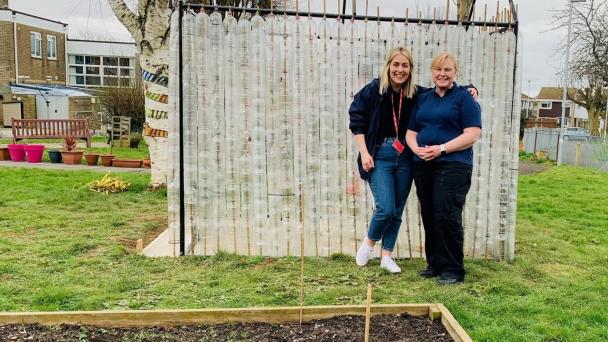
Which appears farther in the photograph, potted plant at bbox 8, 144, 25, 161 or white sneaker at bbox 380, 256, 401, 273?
potted plant at bbox 8, 144, 25, 161

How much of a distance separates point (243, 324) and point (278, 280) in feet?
3.68

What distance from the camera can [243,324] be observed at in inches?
129

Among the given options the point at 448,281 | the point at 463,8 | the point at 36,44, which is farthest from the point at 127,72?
the point at 448,281

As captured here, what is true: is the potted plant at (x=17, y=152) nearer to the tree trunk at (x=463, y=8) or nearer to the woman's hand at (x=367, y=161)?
the tree trunk at (x=463, y=8)

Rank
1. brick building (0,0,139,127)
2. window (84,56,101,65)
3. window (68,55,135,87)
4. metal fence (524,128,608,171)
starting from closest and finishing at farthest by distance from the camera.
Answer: metal fence (524,128,608,171)
brick building (0,0,139,127)
window (68,55,135,87)
window (84,56,101,65)

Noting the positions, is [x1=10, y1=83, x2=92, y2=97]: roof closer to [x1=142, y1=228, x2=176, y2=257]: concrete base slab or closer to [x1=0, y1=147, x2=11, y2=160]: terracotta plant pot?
[x1=0, y1=147, x2=11, y2=160]: terracotta plant pot

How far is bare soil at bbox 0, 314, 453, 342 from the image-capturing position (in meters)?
3.06

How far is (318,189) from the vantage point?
5121mm

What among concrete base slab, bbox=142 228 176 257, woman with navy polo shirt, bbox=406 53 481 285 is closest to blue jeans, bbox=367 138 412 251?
woman with navy polo shirt, bbox=406 53 481 285

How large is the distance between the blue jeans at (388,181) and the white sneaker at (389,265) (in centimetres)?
25

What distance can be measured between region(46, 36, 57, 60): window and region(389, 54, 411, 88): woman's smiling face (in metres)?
46.0

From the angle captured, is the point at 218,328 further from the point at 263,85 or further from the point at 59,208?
the point at 59,208

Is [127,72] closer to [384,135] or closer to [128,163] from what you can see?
[128,163]

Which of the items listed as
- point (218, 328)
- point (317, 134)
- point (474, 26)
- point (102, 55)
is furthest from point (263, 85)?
point (102, 55)
